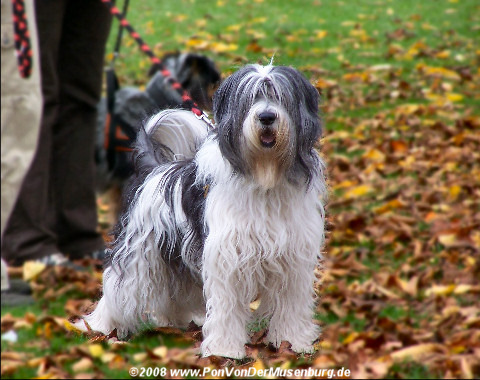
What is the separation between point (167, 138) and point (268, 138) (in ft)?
0.96

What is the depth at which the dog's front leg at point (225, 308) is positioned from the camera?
56.5 inches

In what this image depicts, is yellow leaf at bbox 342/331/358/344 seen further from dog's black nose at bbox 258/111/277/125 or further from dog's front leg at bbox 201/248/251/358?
dog's black nose at bbox 258/111/277/125

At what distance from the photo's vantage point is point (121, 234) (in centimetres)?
145

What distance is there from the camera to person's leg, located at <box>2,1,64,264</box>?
2.24 m

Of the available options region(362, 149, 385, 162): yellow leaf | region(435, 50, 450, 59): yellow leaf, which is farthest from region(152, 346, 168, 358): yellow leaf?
region(435, 50, 450, 59): yellow leaf

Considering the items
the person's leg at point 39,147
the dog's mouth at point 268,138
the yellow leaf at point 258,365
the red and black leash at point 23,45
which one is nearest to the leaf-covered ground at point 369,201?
the yellow leaf at point 258,365

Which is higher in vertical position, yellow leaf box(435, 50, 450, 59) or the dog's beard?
the dog's beard

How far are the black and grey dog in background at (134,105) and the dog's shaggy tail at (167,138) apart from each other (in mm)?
25

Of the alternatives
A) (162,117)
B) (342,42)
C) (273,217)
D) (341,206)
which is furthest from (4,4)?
(342,42)

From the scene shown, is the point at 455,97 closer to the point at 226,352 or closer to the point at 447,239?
the point at 447,239

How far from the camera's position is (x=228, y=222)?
1.49 meters

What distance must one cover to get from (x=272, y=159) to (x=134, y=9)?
1653 cm

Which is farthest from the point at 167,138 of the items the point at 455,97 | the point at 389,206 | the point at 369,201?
the point at 455,97

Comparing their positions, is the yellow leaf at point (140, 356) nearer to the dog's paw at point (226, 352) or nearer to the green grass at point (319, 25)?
the dog's paw at point (226, 352)
